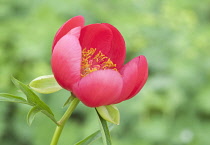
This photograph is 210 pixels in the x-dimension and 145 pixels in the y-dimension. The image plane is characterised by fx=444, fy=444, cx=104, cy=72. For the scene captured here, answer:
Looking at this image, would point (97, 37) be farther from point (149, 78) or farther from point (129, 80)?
point (149, 78)

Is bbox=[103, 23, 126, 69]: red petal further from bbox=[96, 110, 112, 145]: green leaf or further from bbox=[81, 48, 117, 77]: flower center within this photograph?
bbox=[96, 110, 112, 145]: green leaf

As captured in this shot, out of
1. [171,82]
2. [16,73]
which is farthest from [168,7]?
[16,73]

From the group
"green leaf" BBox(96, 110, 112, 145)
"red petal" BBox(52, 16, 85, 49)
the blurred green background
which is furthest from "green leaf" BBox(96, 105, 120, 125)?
the blurred green background

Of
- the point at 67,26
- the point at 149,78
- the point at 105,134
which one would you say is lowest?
the point at 149,78

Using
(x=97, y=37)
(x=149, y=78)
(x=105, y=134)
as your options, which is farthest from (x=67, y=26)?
(x=149, y=78)

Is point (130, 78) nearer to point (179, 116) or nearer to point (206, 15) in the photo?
point (179, 116)

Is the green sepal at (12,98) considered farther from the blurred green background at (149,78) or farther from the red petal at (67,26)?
the blurred green background at (149,78)

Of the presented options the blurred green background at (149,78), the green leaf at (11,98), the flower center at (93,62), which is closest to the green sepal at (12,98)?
the green leaf at (11,98)
